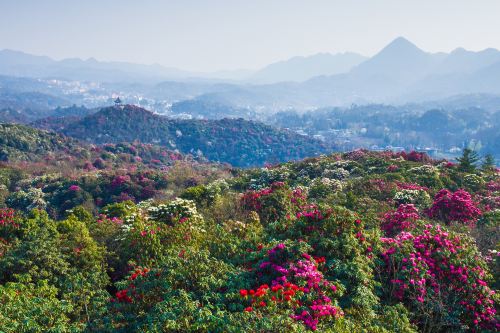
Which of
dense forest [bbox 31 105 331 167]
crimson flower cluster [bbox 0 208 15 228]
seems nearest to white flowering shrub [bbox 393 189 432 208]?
crimson flower cluster [bbox 0 208 15 228]

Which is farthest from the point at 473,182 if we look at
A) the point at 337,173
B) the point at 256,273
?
the point at 256,273

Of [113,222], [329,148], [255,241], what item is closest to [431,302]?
[255,241]

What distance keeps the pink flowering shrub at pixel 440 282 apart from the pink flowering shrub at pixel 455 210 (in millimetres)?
7546

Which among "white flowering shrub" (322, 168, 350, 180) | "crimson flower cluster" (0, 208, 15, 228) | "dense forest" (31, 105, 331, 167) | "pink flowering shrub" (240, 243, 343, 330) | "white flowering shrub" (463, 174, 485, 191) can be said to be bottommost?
"dense forest" (31, 105, 331, 167)

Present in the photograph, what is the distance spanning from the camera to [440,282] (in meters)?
8.67

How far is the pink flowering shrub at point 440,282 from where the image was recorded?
8016 millimetres

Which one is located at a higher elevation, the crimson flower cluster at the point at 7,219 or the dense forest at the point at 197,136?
the crimson flower cluster at the point at 7,219

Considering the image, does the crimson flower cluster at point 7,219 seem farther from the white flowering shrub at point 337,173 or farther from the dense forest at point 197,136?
the dense forest at point 197,136

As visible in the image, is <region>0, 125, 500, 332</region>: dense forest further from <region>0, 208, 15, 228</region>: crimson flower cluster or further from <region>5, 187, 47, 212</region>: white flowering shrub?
<region>5, 187, 47, 212</region>: white flowering shrub

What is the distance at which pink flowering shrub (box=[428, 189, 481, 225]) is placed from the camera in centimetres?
1627

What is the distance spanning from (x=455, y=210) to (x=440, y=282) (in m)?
8.75

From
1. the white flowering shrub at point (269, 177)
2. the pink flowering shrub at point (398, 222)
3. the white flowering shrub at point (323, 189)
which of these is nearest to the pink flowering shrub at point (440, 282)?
the pink flowering shrub at point (398, 222)

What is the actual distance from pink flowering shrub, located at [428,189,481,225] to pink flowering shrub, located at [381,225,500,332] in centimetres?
755

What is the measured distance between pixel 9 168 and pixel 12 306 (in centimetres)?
4583
